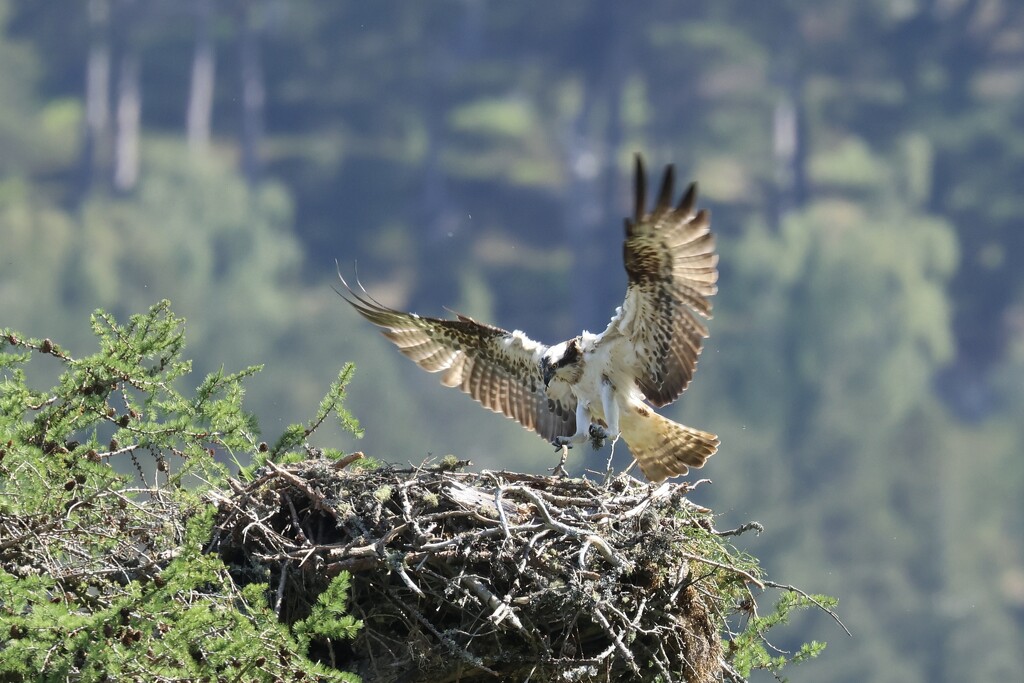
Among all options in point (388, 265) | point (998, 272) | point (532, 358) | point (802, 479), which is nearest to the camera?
point (532, 358)

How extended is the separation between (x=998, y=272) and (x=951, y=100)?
33.9 ft

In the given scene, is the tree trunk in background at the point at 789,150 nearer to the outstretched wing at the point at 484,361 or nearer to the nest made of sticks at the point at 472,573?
the outstretched wing at the point at 484,361

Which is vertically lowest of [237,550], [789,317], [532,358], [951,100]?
[237,550]

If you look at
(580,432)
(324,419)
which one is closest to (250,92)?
(580,432)

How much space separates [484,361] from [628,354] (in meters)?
1.30

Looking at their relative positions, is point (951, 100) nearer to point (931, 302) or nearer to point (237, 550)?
point (931, 302)

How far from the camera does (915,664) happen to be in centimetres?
5706

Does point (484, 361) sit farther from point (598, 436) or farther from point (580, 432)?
point (598, 436)

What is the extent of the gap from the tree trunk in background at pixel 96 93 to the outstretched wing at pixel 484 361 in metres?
62.3

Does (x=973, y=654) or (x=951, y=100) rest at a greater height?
(x=951, y=100)

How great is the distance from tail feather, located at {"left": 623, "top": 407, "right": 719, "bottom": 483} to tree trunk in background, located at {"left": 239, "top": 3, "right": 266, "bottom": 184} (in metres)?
65.1

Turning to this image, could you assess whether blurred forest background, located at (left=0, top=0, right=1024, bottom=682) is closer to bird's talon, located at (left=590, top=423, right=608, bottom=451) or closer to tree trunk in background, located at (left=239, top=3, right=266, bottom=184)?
tree trunk in background, located at (left=239, top=3, right=266, bottom=184)

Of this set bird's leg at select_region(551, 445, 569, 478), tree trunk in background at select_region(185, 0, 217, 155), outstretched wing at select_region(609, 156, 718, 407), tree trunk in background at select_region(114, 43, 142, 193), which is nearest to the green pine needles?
bird's leg at select_region(551, 445, 569, 478)

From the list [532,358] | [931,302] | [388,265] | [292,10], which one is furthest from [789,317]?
[532,358]
